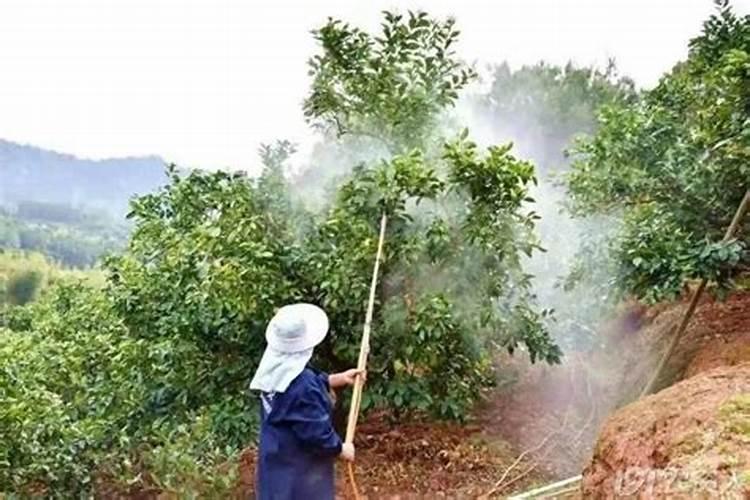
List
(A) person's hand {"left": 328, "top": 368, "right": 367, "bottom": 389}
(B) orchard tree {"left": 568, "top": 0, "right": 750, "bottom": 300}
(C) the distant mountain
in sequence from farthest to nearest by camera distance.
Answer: (C) the distant mountain, (B) orchard tree {"left": 568, "top": 0, "right": 750, "bottom": 300}, (A) person's hand {"left": 328, "top": 368, "right": 367, "bottom": 389}

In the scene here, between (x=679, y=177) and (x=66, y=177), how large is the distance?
91.7 feet

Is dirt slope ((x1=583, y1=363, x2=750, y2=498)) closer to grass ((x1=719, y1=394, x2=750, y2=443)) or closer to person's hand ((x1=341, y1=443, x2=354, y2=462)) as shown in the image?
grass ((x1=719, y1=394, x2=750, y2=443))

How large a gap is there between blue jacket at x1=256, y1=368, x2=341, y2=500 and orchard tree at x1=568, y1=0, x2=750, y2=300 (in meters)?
2.29

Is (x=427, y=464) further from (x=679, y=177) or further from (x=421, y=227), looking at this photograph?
(x=679, y=177)

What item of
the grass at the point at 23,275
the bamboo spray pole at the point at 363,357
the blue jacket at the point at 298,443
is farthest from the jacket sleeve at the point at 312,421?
the grass at the point at 23,275

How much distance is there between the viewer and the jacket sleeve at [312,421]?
3.21 m

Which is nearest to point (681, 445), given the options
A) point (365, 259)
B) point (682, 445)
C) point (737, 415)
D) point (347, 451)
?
point (682, 445)

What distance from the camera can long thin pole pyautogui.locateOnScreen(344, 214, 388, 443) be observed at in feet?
11.7

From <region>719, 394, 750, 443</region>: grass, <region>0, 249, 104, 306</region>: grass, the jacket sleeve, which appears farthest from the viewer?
<region>0, 249, 104, 306</region>: grass

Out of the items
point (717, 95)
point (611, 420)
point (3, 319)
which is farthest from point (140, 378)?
point (3, 319)

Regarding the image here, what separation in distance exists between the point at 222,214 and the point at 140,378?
111 cm

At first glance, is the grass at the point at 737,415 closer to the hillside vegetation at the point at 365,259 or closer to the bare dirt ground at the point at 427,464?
the hillside vegetation at the point at 365,259

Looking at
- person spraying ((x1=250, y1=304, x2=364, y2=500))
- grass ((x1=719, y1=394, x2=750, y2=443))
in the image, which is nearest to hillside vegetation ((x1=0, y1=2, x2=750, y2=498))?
person spraying ((x1=250, y1=304, x2=364, y2=500))

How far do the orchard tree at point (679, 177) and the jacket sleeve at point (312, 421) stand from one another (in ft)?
7.57
